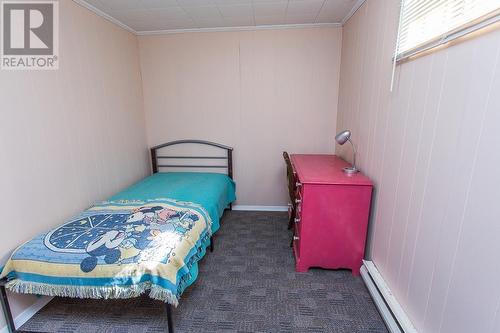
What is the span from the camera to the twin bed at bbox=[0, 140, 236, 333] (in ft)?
4.58

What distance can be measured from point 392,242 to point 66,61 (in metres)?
2.76

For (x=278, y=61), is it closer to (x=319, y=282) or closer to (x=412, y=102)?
(x=412, y=102)

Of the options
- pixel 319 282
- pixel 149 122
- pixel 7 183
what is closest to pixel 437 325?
pixel 319 282

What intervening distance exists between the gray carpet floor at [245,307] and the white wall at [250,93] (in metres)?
1.38

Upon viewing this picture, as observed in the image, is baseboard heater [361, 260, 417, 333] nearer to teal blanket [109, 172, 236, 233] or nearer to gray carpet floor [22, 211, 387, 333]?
gray carpet floor [22, 211, 387, 333]

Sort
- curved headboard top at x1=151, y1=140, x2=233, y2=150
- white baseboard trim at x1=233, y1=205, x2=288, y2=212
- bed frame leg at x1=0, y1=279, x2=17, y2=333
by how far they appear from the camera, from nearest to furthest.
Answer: bed frame leg at x1=0, y1=279, x2=17, y2=333 < curved headboard top at x1=151, y1=140, x2=233, y2=150 < white baseboard trim at x1=233, y1=205, x2=288, y2=212

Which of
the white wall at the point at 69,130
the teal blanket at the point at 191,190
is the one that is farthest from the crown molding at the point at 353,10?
the white wall at the point at 69,130

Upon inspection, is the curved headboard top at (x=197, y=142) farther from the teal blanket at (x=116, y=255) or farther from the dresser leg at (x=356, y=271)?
the dresser leg at (x=356, y=271)

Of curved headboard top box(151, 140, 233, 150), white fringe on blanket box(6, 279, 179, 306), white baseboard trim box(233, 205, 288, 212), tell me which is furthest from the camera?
white baseboard trim box(233, 205, 288, 212)

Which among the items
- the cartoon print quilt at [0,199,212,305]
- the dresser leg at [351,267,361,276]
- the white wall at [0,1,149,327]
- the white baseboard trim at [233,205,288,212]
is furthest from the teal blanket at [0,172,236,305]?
the white baseboard trim at [233,205,288,212]

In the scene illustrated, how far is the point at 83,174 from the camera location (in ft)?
7.18

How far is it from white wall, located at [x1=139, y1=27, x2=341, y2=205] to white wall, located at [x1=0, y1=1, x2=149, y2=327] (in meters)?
0.40

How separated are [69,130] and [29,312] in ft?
4.30

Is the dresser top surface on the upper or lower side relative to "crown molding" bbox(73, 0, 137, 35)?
lower
